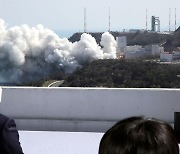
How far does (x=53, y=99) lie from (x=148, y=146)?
15.8 ft

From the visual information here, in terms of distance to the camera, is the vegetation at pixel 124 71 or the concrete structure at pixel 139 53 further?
the concrete structure at pixel 139 53

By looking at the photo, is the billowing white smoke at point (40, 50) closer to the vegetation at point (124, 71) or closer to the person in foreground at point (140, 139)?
the vegetation at point (124, 71)

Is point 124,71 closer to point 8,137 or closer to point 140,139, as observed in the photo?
point 8,137

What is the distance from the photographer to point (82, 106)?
5754 mm

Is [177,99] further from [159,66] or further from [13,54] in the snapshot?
[13,54]

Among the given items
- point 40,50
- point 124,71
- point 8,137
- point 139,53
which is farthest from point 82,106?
point 40,50

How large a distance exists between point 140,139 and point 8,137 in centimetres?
75

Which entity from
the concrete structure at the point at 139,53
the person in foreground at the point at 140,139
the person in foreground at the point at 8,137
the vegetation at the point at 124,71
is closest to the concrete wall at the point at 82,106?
the person in foreground at the point at 8,137

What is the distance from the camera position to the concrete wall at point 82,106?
563 cm

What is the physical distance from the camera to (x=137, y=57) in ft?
52.3

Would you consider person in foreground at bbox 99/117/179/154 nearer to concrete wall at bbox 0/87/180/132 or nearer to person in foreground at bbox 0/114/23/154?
person in foreground at bbox 0/114/23/154

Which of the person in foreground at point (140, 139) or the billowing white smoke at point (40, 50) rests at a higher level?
the person in foreground at point (140, 139)

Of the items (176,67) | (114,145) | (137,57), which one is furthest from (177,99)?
(137,57)

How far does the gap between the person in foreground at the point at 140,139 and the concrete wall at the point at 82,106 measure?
4.59 metres
